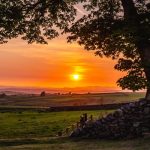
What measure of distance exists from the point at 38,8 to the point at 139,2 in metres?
9.33

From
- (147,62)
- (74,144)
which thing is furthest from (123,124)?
(147,62)

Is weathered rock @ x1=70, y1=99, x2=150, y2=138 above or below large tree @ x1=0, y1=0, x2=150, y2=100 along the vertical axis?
below

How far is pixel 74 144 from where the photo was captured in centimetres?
3688

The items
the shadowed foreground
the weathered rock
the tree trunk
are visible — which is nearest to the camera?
the shadowed foreground

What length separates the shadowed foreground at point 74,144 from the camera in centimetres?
3438

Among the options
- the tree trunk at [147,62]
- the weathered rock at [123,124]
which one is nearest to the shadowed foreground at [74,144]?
the weathered rock at [123,124]

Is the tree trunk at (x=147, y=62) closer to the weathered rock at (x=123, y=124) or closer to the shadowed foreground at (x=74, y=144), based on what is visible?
the weathered rock at (x=123, y=124)

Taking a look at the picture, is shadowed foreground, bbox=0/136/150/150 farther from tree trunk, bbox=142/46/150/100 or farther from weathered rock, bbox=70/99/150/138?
tree trunk, bbox=142/46/150/100

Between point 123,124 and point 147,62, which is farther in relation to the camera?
point 147,62

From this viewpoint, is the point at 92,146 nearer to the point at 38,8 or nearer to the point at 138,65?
the point at 138,65

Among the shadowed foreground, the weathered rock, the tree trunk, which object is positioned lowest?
the shadowed foreground

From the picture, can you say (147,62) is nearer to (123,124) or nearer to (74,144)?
(123,124)

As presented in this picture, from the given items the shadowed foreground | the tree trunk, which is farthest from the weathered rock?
the shadowed foreground

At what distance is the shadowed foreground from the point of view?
3438cm
